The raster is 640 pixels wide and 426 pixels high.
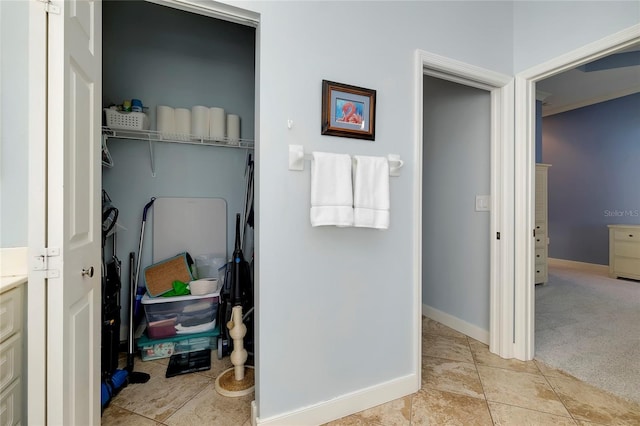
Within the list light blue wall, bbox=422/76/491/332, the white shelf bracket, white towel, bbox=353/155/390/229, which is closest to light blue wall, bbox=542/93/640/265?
light blue wall, bbox=422/76/491/332

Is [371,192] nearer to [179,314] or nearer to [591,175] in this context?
[179,314]

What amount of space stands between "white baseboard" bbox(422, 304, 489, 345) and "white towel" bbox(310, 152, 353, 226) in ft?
5.79

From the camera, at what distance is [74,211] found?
106 cm

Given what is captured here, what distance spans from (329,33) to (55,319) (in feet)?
5.49

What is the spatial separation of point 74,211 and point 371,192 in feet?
4.13

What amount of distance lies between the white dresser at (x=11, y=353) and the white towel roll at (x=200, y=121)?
150cm

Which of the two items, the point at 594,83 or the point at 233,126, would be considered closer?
the point at 233,126

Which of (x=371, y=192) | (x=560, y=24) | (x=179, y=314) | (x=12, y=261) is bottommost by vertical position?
(x=179, y=314)

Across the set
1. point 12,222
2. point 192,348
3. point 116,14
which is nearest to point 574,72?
point 116,14

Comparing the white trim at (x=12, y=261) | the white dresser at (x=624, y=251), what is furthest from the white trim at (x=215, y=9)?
the white dresser at (x=624, y=251)

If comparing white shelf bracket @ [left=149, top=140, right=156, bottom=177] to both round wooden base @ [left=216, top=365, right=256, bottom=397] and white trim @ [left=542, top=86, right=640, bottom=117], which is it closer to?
round wooden base @ [left=216, top=365, right=256, bottom=397]

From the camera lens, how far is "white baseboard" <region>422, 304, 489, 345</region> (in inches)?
94.5

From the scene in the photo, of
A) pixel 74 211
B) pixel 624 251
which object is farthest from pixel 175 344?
pixel 624 251

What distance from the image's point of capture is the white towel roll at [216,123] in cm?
233
